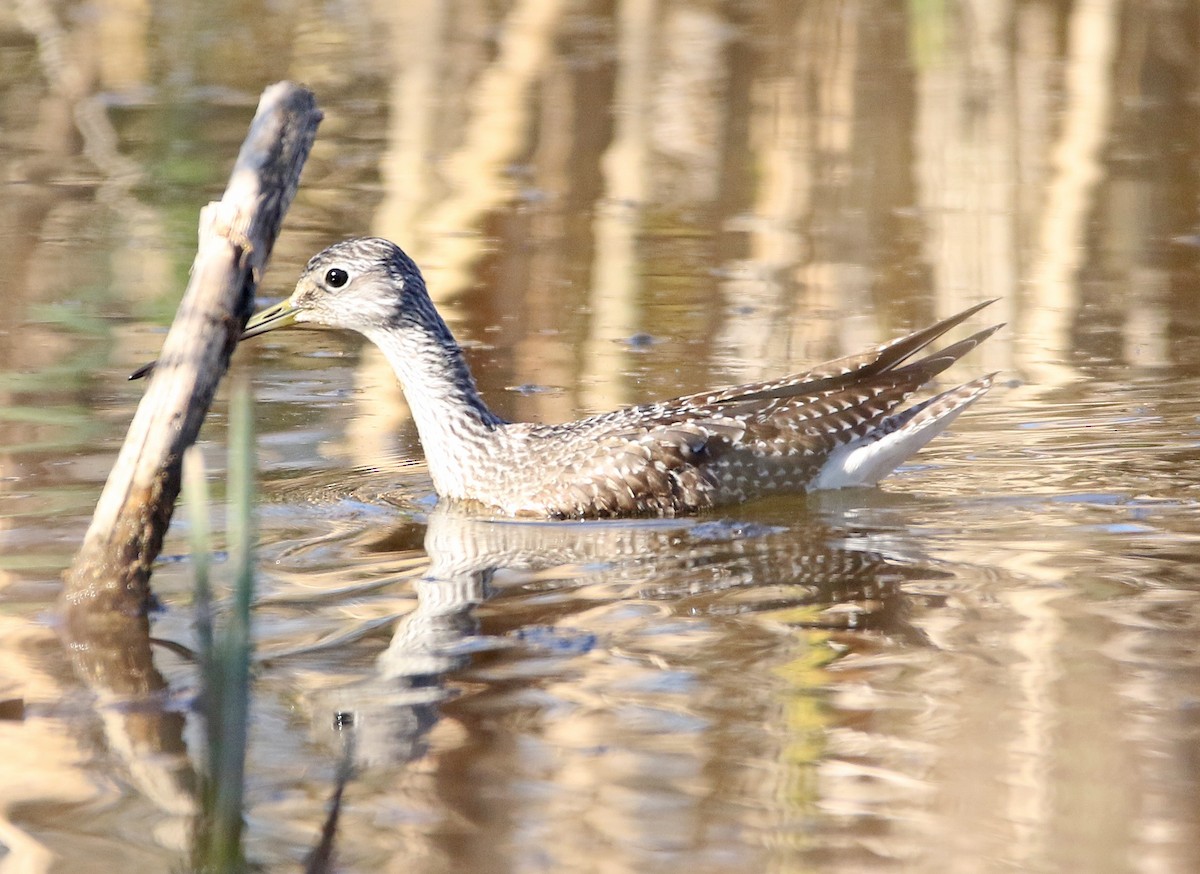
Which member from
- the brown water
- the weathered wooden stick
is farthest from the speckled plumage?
the weathered wooden stick

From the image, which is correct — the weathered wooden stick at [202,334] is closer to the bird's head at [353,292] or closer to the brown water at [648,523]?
the brown water at [648,523]

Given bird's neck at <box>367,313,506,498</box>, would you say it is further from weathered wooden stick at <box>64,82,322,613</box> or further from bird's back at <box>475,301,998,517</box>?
weathered wooden stick at <box>64,82,322,613</box>

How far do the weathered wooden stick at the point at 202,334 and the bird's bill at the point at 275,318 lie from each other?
2.03 meters

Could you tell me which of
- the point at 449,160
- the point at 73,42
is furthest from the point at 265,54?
the point at 449,160

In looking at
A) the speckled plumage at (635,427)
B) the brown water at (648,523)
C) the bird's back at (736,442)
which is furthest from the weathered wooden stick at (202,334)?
the bird's back at (736,442)

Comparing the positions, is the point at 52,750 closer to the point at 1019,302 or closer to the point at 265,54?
the point at 1019,302

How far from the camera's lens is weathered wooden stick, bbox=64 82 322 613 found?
5801 mm

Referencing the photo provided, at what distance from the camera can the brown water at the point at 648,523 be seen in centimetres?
494

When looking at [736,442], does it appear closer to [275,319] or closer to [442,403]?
[442,403]

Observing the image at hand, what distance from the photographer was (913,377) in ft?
27.6

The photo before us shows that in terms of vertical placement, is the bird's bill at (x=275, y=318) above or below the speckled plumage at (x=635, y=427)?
above

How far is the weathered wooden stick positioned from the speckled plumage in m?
2.00

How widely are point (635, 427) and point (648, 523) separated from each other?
1.40 feet

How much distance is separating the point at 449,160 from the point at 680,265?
11.0ft
